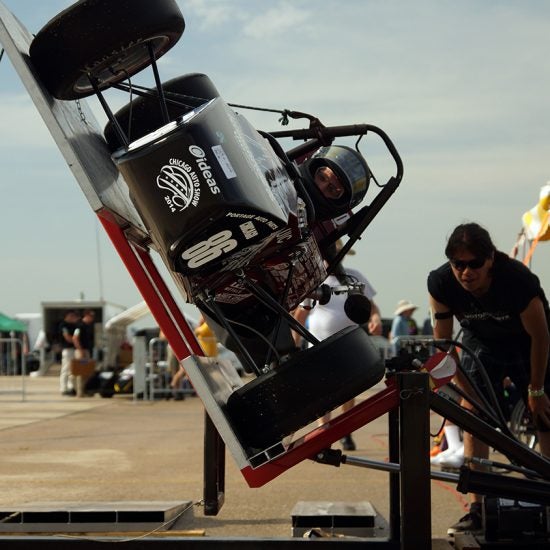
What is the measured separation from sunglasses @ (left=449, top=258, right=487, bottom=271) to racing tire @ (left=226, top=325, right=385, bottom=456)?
177 cm

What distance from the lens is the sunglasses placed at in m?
4.97

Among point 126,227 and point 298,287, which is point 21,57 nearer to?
point 126,227

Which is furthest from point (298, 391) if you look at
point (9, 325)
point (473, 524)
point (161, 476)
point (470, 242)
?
point (9, 325)

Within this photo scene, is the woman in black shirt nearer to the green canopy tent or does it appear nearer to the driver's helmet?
the driver's helmet

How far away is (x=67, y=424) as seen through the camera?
12133 millimetres

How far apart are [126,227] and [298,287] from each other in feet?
2.34

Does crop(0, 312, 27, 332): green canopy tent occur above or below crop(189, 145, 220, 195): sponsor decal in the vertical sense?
above

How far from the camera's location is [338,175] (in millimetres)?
3900

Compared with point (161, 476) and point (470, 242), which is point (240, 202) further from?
point (161, 476)

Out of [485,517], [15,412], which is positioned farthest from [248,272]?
[15,412]

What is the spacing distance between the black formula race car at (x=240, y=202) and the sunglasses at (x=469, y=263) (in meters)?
1.09

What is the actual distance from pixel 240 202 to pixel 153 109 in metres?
1.10

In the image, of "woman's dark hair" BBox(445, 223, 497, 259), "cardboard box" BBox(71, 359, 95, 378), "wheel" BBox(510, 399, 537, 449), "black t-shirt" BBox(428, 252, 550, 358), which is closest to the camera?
"woman's dark hair" BBox(445, 223, 497, 259)

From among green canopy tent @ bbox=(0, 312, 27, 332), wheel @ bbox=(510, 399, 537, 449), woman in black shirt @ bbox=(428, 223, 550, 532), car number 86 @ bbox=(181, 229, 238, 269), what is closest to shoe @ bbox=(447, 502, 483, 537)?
woman in black shirt @ bbox=(428, 223, 550, 532)
